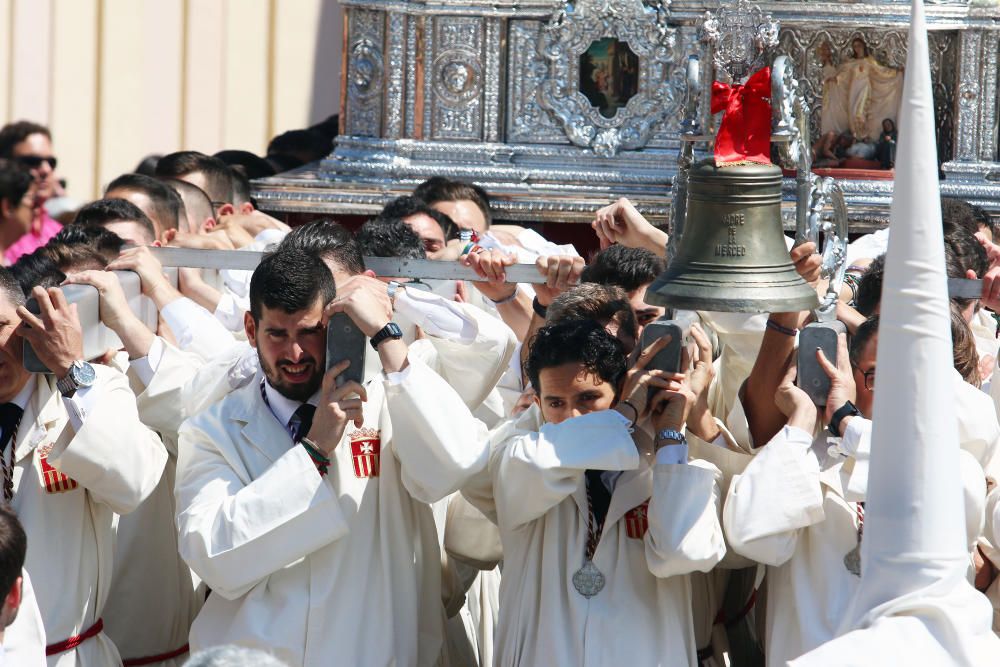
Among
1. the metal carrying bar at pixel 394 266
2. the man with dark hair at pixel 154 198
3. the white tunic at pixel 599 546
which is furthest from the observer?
the man with dark hair at pixel 154 198

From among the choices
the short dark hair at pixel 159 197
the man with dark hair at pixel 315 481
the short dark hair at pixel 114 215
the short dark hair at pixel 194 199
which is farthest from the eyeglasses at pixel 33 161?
the man with dark hair at pixel 315 481

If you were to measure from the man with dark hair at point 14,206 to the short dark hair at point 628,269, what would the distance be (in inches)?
136

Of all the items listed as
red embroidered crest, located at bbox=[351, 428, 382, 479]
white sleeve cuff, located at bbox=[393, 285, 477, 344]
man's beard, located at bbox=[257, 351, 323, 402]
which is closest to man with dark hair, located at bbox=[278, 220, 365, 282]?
white sleeve cuff, located at bbox=[393, 285, 477, 344]

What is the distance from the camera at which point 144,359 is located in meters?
4.59

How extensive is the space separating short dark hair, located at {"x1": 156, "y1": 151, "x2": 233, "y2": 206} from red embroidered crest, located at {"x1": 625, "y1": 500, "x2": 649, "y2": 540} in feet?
12.9

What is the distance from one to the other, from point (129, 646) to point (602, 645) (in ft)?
4.84

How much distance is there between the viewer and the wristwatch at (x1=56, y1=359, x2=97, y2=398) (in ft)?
13.6

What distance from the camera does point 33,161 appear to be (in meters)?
8.29

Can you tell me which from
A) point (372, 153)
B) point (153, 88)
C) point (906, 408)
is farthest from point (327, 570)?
point (153, 88)

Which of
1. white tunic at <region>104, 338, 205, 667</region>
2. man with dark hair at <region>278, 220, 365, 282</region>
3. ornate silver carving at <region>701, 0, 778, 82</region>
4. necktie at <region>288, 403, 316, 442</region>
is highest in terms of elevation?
ornate silver carving at <region>701, 0, 778, 82</region>

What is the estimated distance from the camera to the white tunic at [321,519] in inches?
156

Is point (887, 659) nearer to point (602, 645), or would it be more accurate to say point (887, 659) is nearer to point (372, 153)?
point (602, 645)

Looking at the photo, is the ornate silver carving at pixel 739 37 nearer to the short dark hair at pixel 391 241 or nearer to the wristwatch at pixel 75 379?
the wristwatch at pixel 75 379

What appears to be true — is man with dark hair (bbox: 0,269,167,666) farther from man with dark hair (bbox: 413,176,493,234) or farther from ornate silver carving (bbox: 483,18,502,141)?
ornate silver carving (bbox: 483,18,502,141)
